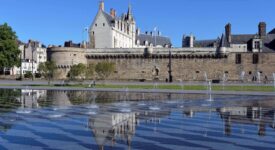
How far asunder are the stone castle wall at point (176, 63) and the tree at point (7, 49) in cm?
722

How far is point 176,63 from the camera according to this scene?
7631 centimetres

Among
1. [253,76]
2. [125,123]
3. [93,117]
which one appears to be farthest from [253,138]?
[253,76]

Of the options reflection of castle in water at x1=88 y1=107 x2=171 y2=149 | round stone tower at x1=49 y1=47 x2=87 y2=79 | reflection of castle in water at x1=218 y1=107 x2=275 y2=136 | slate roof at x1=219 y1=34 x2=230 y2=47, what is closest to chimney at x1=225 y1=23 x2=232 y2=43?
slate roof at x1=219 y1=34 x2=230 y2=47

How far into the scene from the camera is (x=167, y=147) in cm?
987

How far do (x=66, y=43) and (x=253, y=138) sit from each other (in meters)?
97.9

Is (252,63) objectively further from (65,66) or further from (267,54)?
(65,66)

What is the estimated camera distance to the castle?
238ft

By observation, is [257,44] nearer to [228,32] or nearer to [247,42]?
[247,42]

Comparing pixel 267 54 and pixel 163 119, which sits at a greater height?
pixel 267 54

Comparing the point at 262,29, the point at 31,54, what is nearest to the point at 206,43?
the point at 262,29

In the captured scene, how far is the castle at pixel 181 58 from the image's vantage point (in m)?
72.7

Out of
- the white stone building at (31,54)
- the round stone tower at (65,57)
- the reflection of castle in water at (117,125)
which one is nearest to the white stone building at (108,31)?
the round stone tower at (65,57)

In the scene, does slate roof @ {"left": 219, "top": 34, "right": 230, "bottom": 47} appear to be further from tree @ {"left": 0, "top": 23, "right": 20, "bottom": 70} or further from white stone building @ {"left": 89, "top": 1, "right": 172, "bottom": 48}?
tree @ {"left": 0, "top": 23, "right": 20, "bottom": 70}

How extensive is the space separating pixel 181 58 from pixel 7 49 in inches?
1290
